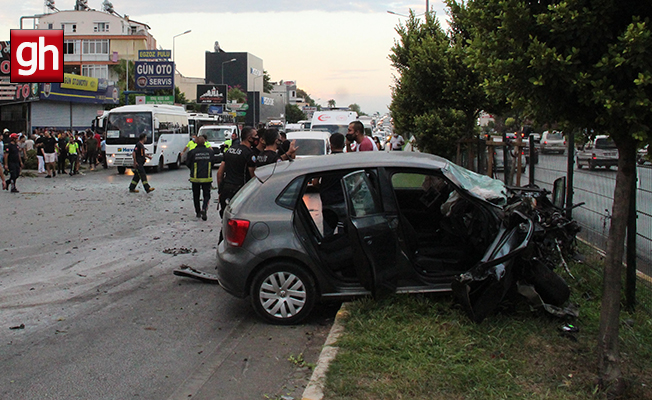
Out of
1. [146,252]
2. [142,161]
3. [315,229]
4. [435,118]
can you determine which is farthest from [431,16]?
[315,229]

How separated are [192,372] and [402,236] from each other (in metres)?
2.24

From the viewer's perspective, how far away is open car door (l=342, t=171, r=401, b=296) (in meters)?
5.58

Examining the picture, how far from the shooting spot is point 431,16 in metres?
17.5

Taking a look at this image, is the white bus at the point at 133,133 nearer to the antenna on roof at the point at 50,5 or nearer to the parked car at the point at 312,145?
the parked car at the point at 312,145

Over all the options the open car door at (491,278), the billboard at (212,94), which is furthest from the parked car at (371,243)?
the billboard at (212,94)

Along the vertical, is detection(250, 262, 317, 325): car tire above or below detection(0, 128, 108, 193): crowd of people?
below

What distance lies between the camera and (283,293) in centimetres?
597

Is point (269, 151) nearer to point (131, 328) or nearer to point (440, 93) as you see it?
point (131, 328)

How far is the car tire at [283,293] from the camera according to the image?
5.93 metres

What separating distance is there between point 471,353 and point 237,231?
2517mm

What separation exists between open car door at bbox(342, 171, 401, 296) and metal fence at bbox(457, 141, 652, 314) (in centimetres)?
236

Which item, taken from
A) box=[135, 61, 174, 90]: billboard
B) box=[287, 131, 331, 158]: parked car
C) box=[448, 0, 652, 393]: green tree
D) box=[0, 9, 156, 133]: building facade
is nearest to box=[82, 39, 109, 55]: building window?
box=[0, 9, 156, 133]: building facade

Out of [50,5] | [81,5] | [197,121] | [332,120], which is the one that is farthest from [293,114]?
[332,120]
